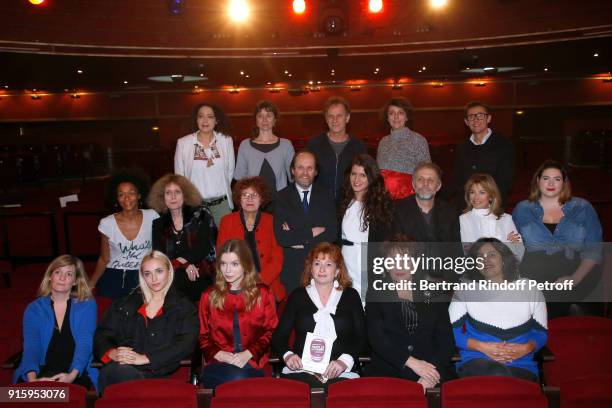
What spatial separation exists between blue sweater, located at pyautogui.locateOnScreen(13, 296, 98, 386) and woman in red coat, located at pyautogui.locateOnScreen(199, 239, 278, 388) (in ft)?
2.22

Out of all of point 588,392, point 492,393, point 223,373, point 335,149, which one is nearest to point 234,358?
point 223,373

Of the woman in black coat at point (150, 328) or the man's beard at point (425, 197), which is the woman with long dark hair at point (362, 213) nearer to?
the man's beard at point (425, 197)

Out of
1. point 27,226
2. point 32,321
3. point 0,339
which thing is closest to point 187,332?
point 32,321

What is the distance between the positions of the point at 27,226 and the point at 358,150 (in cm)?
413

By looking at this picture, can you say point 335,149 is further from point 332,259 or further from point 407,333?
point 407,333

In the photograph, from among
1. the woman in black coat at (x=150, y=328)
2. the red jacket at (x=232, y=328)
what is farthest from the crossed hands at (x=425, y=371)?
the woman in black coat at (x=150, y=328)

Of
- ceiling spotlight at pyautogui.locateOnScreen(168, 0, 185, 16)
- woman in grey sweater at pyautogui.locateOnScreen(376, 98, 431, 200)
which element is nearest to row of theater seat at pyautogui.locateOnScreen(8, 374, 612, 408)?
woman in grey sweater at pyautogui.locateOnScreen(376, 98, 431, 200)

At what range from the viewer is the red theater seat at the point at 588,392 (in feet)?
7.86

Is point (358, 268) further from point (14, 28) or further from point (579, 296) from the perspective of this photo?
point (14, 28)

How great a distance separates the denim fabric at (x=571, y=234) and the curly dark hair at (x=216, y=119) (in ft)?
8.24

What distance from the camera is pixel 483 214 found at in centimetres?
371

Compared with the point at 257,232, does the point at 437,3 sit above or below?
above

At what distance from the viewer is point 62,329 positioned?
314 cm

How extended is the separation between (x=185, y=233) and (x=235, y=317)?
97 centimetres
